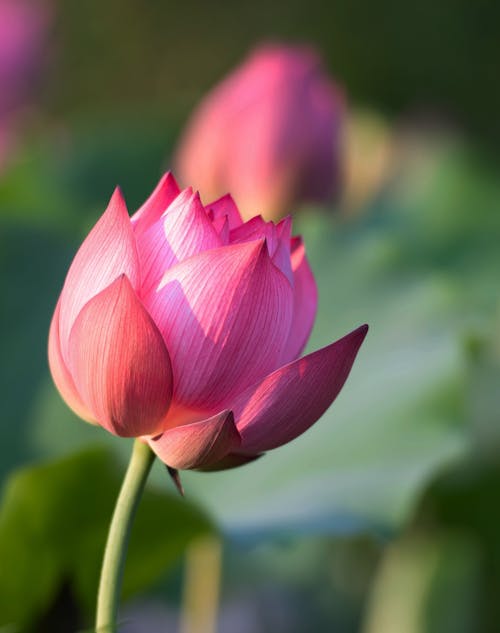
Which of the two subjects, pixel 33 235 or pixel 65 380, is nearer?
pixel 65 380

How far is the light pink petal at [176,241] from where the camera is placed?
1.30ft

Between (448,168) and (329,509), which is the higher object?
(448,168)

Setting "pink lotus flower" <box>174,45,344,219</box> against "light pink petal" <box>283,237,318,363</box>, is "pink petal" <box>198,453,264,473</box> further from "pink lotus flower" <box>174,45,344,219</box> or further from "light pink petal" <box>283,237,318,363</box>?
"pink lotus flower" <box>174,45,344,219</box>

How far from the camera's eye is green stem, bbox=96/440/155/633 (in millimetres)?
365

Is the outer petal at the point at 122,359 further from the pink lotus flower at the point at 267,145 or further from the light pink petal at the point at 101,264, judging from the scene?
the pink lotus flower at the point at 267,145

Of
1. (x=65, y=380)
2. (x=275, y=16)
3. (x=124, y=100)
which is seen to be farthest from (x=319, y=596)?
(x=275, y=16)

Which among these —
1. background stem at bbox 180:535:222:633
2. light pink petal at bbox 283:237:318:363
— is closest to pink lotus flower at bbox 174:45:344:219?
background stem at bbox 180:535:222:633

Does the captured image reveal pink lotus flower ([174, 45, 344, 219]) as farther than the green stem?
Yes

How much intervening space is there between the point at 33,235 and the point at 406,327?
33cm

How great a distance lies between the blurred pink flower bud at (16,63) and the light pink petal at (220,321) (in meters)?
1.02

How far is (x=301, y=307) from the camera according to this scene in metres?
0.42

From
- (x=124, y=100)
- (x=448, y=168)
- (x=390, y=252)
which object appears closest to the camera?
(x=390, y=252)

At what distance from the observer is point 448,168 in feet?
4.68

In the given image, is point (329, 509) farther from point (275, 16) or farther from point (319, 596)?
point (275, 16)
